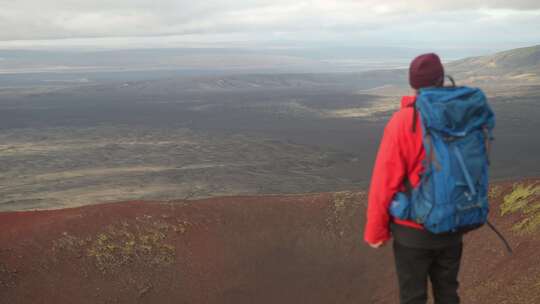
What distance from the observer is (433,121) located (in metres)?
2.78

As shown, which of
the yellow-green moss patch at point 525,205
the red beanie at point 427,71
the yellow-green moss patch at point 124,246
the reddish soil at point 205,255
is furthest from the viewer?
the yellow-green moss patch at point 124,246

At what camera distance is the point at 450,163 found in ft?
9.15

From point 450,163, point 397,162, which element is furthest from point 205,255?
point 450,163

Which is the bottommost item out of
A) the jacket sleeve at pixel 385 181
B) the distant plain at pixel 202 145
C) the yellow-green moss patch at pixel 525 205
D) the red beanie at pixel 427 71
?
the distant plain at pixel 202 145

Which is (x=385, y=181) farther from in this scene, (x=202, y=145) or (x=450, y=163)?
(x=202, y=145)

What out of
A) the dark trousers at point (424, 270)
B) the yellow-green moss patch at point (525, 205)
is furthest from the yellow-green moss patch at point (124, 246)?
the dark trousers at point (424, 270)

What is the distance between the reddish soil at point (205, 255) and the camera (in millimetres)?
7805

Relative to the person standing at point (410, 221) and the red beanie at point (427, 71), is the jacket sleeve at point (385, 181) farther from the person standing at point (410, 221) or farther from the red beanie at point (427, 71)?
the red beanie at point (427, 71)

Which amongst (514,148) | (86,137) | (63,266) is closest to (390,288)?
(63,266)

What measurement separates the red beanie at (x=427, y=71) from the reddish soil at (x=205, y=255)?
4.28 meters

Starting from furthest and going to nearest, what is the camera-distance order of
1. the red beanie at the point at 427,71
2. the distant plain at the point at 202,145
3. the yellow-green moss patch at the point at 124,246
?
the distant plain at the point at 202,145 → the yellow-green moss patch at the point at 124,246 → the red beanie at the point at 427,71

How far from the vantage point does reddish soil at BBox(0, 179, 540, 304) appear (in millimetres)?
7805

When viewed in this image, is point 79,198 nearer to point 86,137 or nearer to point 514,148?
point 86,137

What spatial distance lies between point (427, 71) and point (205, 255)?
668 cm
